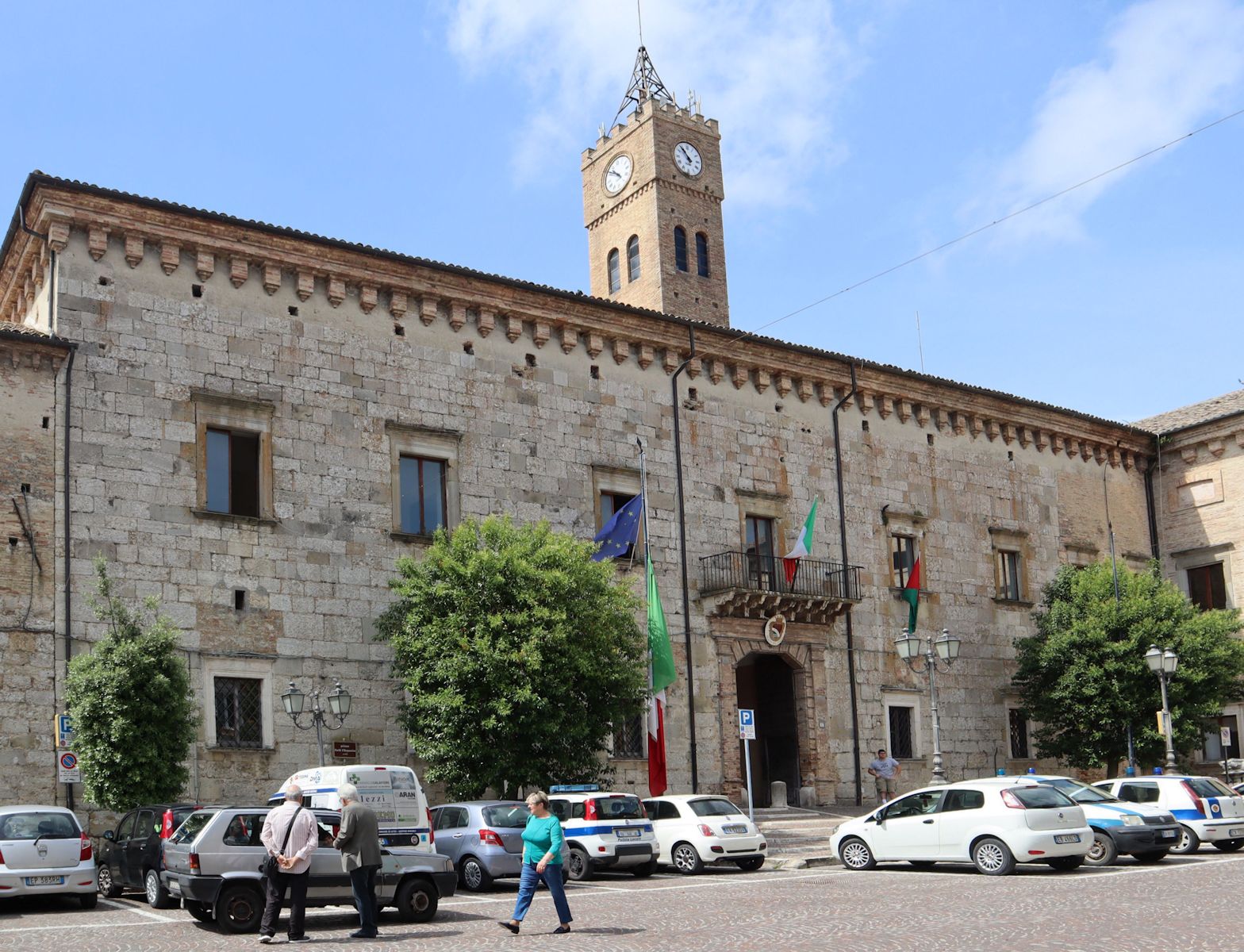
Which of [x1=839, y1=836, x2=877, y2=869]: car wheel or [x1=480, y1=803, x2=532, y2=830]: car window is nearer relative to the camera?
[x1=480, y1=803, x2=532, y2=830]: car window

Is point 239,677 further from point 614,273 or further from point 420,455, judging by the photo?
point 614,273

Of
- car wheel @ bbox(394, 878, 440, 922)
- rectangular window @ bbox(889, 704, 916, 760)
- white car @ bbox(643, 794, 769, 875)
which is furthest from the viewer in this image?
rectangular window @ bbox(889, 704, 916, 760)

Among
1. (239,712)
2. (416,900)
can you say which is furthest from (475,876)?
(239,712)

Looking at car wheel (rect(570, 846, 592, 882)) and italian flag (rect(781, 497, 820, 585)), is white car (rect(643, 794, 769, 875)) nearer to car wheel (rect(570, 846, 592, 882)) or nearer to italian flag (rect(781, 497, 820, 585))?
car wheel (rect(570, 846, 592, 882))

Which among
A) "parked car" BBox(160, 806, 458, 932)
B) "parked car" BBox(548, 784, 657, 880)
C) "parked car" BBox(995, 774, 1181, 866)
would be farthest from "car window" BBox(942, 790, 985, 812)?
"parked car" BBox(160, 806, 458, 932)

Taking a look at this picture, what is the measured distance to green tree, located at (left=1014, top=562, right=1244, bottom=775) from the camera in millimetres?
32125

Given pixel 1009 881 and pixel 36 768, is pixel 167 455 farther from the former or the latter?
pixel 1009 881

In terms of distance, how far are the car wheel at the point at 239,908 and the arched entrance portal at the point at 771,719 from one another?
16612 millimetres

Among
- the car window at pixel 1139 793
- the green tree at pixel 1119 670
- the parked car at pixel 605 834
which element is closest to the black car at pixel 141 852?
the parked car at pixel 605 834

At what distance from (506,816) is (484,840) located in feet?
1.61

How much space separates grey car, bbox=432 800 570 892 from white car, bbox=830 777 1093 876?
15.2ft

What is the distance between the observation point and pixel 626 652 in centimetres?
2517

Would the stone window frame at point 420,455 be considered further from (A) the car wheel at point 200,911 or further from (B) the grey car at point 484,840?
(A) the car wheel at point 200,911

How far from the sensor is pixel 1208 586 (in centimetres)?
3869
